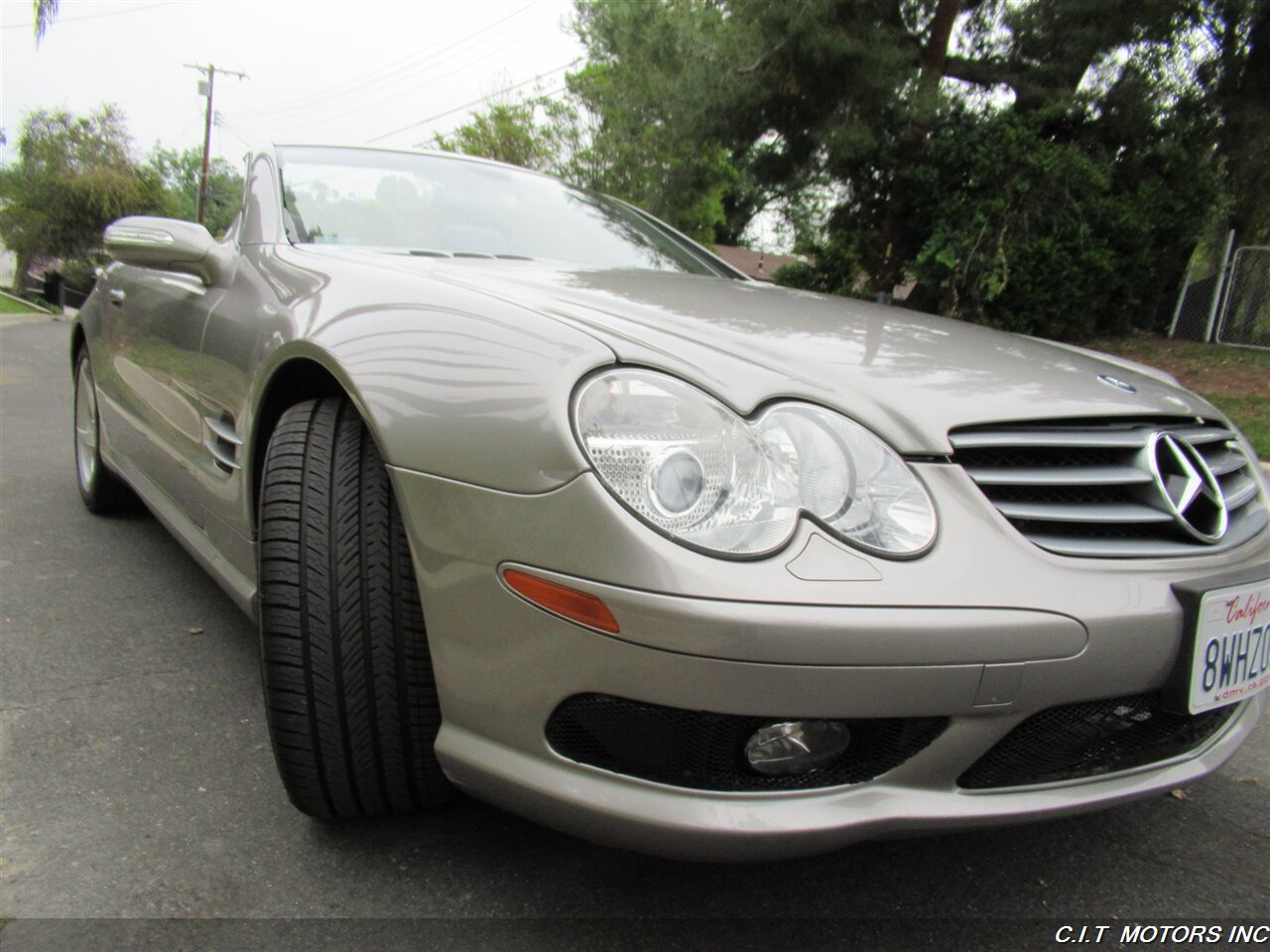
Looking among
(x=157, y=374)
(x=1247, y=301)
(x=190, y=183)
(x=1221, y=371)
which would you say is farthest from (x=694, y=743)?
(x=190, y=183)

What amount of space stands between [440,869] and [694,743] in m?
0.64

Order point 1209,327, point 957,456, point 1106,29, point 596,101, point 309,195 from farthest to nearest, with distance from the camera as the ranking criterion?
point 596,101 → point 1209,327 → point 1106,29 → point 309,195 → point 957,456

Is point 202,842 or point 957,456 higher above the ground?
point 957,456

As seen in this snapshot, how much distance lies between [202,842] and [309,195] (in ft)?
5.22

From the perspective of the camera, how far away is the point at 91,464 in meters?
3.90

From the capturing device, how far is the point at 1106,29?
31.9ft

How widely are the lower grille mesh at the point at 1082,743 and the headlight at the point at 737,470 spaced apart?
0.33 meters

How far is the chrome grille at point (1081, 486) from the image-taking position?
146 cm

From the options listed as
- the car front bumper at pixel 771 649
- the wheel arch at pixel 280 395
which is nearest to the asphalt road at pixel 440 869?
the car front bumper at pixel 771 649

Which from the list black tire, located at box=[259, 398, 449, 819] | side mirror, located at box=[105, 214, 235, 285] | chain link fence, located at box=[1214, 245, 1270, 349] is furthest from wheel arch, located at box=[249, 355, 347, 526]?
chain link fence, located at box=[1214, 245, 1270, 349]

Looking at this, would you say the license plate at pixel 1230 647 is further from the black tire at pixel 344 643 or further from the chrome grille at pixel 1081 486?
the black tire at pixel 344 643

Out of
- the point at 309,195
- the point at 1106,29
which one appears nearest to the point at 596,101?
the point at 1106,29

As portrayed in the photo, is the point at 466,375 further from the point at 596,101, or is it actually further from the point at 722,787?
the point at 596,101

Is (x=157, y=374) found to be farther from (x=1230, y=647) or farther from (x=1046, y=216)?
(x=1046, y=216)
